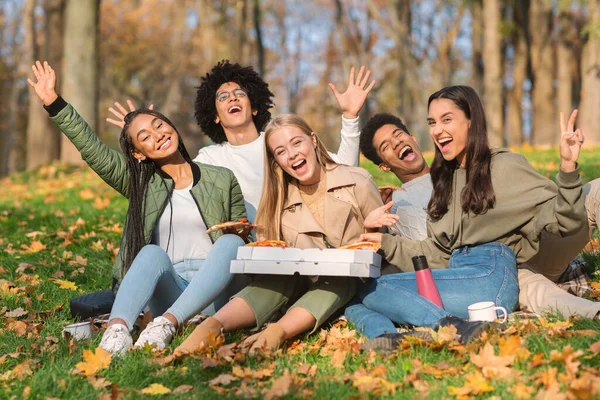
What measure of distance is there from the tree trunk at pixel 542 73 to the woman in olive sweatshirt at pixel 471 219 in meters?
16.7

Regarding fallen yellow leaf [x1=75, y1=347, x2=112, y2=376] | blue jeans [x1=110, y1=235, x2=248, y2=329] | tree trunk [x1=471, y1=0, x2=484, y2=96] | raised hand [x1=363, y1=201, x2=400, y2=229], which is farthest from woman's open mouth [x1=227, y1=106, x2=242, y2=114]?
tree trunk [x1=471, y1=0, x2=484, y2=96]

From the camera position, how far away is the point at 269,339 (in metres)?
3.79

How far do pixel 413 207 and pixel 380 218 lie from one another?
84 centimetres

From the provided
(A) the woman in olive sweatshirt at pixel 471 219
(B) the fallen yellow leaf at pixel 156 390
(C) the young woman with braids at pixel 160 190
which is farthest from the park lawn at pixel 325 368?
(C) the young woman with braids at pixel 160 190

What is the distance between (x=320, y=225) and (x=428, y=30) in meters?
26.6

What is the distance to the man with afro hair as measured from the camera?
5.32 metres

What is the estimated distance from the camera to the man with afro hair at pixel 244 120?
532cm

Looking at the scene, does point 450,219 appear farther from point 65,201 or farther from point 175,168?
point 65,201

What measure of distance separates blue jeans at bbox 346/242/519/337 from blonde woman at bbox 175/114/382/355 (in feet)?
0.66

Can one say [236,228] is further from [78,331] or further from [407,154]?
[407,154]

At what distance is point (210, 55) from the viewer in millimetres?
20859

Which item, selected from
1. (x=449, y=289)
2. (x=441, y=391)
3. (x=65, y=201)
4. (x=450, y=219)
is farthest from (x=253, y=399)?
(x=65, y=201)

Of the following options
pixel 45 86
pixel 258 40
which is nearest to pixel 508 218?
pixel 45 86

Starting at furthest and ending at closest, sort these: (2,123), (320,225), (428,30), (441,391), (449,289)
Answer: (2,123) < (428,30) < (320,225) < (449,289) < (441,391)
